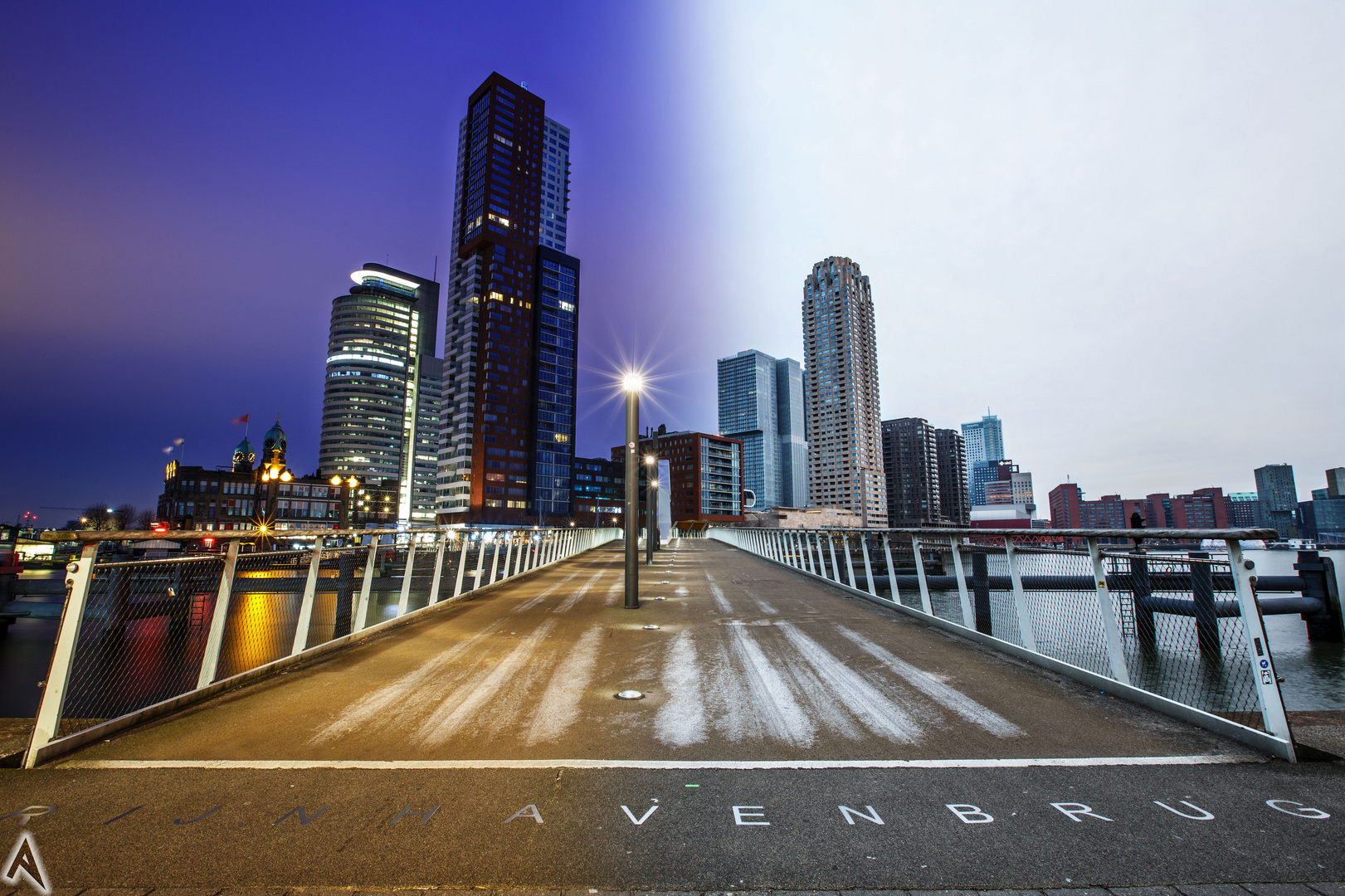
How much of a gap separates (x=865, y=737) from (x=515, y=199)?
160611mm

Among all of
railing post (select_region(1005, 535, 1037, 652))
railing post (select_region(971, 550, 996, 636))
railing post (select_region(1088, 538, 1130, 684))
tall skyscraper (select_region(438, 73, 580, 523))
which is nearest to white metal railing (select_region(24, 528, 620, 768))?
railing post (select_region(1005, 535, 1037, 652))

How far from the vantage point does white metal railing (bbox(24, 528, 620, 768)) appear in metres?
4.36

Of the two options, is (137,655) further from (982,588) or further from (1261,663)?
(1261,663)

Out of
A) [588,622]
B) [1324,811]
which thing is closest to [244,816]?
[1324,811]

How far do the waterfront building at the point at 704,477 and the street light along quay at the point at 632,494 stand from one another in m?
158

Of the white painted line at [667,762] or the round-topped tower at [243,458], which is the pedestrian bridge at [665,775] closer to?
the white painted line at [667,762]

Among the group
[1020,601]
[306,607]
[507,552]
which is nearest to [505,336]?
[507,552]

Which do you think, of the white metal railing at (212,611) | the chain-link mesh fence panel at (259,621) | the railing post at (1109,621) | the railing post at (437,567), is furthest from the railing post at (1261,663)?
the chain-link mesh fence panel at (259,621)

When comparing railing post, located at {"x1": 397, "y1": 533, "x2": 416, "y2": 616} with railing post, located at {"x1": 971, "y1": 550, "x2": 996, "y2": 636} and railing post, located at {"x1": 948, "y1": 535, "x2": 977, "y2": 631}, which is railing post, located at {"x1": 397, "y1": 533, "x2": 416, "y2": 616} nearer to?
railing post, located at {"x1": 948, "y1": 535, "x2": 977, "y2": 631}

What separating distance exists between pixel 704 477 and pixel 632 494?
16434 cm

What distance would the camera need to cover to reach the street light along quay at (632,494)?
37.1 feet

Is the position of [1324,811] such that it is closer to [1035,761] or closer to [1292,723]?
[1035,761]

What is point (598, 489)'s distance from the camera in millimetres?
175125

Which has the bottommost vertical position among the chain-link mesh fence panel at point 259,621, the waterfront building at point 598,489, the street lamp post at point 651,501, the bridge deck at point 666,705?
the chain-link mesh fence panel at point 259,621
